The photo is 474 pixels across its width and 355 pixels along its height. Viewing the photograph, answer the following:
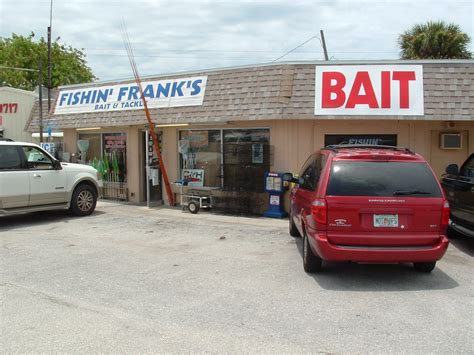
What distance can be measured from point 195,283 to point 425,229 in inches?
119

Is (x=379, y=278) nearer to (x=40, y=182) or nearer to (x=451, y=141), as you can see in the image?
(x=451, y=141)

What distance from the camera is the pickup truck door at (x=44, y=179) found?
10320 mm

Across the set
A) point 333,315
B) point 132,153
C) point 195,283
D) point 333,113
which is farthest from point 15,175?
point 333,315

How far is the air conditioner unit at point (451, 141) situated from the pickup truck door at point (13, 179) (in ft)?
32.0

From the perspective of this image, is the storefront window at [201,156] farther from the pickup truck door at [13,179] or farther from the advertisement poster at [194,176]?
the pickup truck door at [13,179]

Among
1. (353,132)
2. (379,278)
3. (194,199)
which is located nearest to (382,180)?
(379,278)

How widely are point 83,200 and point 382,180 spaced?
811cm

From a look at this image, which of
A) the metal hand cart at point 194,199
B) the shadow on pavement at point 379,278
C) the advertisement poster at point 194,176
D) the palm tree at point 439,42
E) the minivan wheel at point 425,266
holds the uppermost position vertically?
the palm tree at point 439,42

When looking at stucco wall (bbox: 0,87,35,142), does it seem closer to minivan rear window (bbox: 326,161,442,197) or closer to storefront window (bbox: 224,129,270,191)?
storefront window (bbox: 224,129,270,191)

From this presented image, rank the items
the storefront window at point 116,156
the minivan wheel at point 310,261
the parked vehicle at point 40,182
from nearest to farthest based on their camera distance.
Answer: the minivan wheel at point 310,261
the parked vehicle at point 40,182
the storefront window at point 116,156

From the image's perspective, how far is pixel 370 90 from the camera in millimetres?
10500

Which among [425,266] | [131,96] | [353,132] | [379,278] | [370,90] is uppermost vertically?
[131,96]

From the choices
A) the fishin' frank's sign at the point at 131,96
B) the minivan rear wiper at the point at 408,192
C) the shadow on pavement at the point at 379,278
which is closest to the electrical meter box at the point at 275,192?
the fishin' frank's sign at the point at 131,96

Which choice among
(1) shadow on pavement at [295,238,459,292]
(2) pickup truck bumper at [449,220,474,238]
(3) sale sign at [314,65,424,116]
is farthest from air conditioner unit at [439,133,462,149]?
(1) shadow on pavement at [295,238,459,292]
